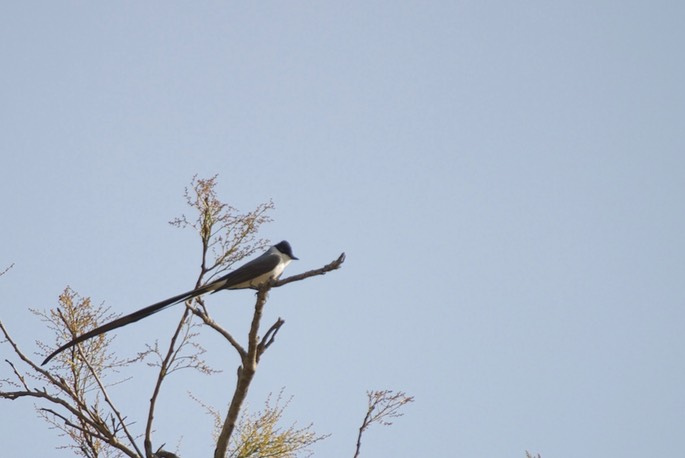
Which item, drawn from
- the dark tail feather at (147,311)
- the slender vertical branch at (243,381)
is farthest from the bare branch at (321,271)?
the dark tail feather at (147,311)

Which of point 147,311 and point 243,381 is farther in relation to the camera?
point 147,311

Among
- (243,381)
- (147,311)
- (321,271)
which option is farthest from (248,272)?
(321,271)

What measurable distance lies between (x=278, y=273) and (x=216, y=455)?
1.90 m

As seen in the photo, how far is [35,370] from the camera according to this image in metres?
5.40

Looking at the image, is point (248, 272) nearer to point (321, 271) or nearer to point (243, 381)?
point (243, 381)

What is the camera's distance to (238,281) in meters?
6.39

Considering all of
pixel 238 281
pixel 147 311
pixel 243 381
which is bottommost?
pixel 243 381

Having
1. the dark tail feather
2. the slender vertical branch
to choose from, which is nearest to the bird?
the dark tail feather

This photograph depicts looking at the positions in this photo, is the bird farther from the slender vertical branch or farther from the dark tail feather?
the slender vertical branch

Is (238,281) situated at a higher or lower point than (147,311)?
higher

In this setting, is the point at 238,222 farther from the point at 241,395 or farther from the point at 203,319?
the point at 241,395

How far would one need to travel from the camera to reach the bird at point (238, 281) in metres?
5.60

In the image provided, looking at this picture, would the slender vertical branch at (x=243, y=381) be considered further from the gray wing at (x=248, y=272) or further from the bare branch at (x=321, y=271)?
the gray wing at (x=248, y=272)

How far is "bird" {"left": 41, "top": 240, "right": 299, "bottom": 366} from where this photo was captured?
5598 millimetres
